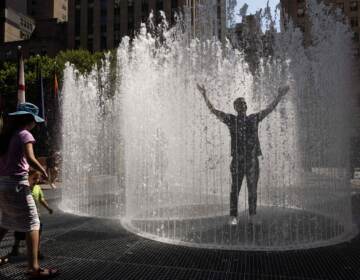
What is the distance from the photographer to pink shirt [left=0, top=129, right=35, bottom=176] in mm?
3656

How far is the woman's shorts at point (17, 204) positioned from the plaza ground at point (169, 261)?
1.97 feet

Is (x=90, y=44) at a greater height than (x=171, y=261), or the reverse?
(x=90, y=44)

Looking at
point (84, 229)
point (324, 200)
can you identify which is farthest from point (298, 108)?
point (84, 229)

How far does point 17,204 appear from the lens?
142 inches

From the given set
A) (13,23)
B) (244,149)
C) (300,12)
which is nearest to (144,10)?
(300,12)

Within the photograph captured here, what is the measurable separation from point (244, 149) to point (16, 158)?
315 centimetres

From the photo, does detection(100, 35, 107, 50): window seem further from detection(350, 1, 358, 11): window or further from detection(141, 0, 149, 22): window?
detection(350, 1, 358, 11): window

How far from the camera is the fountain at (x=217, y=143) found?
670cm

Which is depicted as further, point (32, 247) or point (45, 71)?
point (45, 71)

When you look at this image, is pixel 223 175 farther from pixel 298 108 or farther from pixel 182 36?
pixel 182 36

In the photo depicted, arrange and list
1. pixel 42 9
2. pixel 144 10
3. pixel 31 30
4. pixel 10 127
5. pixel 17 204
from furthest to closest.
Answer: pixel 42 9
pixel 31 30
pixel 144 10
pixel 10 127
pixel 17 204

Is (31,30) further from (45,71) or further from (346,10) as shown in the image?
(346,10)

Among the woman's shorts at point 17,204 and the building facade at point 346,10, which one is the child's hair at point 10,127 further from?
the building facade at point 346,10

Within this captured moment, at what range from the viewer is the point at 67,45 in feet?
180
